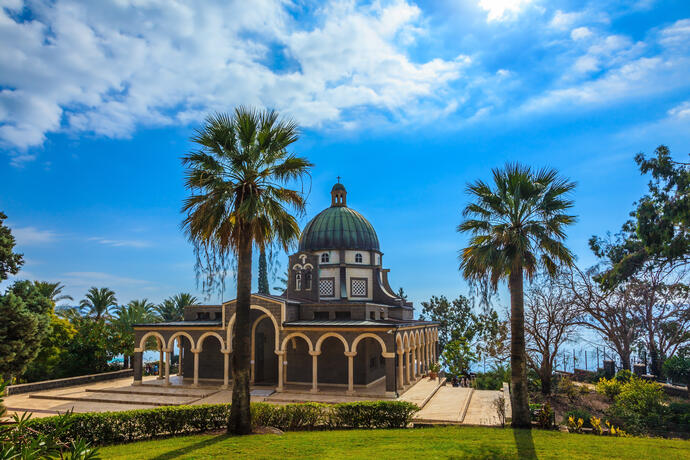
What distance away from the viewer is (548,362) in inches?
1068

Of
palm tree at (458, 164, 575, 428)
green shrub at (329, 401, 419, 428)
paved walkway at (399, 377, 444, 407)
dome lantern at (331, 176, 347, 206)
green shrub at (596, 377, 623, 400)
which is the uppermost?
dome lantern at (331, 176, 347, 206)

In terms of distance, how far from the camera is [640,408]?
65.8 ft

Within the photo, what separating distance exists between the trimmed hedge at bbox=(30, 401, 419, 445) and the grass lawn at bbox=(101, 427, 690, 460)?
95 cm

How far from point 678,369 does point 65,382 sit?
37.7 m

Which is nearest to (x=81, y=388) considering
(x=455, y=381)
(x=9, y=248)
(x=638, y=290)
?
(x=9, y=248)

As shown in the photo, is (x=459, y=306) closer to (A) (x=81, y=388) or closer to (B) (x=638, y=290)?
(B) (x=638, y=290)

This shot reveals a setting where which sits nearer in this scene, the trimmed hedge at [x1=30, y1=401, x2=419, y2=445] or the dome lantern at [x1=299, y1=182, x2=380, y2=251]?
the trimmed hedge at [x1=30, y1=401, x2=419, y2=445]

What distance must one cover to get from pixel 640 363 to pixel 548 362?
10382 millimetres

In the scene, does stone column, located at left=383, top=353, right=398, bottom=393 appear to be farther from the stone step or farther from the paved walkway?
the stone step

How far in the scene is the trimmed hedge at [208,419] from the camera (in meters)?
14.6

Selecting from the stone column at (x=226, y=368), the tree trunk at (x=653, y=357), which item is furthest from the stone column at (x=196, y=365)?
the tree trunk at (x=653, y=357)

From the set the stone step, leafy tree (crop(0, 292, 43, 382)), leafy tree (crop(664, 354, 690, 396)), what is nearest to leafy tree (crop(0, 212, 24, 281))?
leafy tree (crop(0, 292, 43, 382))

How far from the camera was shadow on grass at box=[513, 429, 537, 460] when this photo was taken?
38.5 ft

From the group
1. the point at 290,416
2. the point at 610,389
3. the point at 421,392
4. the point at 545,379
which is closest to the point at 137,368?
the point at 290,416
